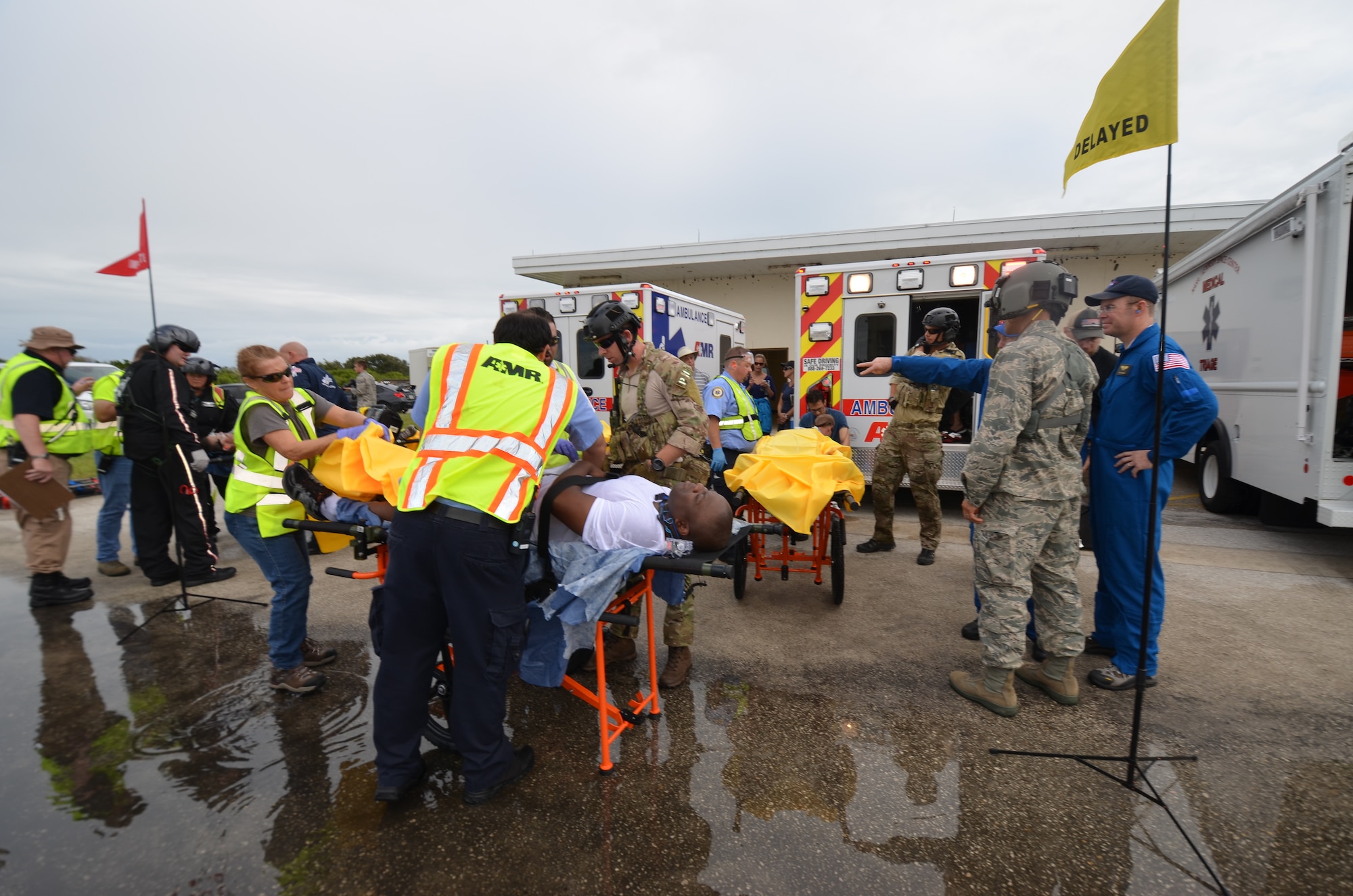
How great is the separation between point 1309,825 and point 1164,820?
0.50m

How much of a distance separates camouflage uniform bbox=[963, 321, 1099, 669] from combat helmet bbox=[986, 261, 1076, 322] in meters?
0.10

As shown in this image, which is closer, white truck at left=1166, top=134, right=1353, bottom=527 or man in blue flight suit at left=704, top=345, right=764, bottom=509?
white truck at left=1166, top=134, right=1353, bottom=527

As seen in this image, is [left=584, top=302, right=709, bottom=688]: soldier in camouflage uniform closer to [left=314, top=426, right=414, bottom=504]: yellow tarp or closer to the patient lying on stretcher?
the patient lying on stretcher

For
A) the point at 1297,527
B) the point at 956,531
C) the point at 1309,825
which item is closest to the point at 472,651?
the point at 1309,825

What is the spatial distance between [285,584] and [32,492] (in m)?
3.07

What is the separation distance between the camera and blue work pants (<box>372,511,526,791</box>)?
2.16 meters

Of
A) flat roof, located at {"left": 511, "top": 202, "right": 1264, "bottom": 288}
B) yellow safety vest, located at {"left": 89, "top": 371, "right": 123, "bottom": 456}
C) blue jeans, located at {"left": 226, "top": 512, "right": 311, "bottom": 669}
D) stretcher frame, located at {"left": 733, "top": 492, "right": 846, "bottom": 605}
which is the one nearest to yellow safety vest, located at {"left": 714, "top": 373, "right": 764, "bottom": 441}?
stretcher frame, located at {"left": 733, "top": 492, "right": 846, "bottom": 605}

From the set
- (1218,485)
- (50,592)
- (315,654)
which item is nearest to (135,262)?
(50,592)

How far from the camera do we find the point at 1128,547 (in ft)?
10.4

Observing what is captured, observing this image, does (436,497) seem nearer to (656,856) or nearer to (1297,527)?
(656,856)

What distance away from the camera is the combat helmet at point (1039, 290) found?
2.93m

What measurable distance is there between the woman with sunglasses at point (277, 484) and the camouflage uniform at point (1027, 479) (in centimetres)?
310

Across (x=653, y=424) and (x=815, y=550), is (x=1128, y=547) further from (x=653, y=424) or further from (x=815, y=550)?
(x=653, y=424)

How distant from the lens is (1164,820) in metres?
2.23
